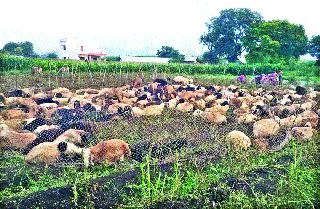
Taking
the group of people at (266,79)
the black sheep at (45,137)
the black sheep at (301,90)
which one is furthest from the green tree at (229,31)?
the black sheep at (301,90)

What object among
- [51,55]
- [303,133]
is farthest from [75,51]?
[303,133]

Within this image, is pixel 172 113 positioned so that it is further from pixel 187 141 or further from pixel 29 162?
pixel 29 162

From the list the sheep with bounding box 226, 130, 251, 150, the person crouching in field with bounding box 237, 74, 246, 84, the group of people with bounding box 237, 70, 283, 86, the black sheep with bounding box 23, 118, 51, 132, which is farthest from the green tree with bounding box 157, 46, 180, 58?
the person crouching in field with bounding box 237, 74, 246, 84

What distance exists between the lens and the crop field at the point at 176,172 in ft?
8.86

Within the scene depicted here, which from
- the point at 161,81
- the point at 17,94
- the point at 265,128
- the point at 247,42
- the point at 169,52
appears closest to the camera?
the point at 265,128

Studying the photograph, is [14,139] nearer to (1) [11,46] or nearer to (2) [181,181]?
(2) [181,181]

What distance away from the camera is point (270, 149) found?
4.52m

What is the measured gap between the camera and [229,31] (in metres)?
6.27

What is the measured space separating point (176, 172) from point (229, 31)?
A: 398 cm

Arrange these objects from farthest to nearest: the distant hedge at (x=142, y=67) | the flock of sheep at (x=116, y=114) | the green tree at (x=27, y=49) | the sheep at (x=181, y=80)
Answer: the sheep at (x=181, y=80), the distant hedge at (x=142, y=67), the green tree at (x=27, y=49), the flock of sheep at (x=116, y=114)

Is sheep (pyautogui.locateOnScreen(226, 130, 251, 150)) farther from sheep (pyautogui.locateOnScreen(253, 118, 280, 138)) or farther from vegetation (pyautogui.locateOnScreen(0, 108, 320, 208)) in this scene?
sheep (pyautogui.locateOnScreen(253, 118, 280, 138))

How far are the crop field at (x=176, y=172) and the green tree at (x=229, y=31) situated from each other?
1.09 metres

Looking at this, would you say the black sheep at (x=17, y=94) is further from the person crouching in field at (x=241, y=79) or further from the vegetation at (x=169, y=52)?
the person crouching in field at (x=241, y=79)

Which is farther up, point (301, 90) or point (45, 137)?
point (301, 90)
